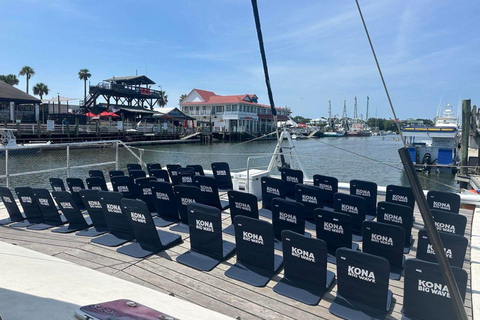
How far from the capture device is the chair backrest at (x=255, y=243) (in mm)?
4023

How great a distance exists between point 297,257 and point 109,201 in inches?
119

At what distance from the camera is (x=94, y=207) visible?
18.3 ft

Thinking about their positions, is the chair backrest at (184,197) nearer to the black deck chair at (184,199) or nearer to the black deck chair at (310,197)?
the black deck chair at (184,199)

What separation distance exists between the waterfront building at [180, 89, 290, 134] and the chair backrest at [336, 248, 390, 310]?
56.4m

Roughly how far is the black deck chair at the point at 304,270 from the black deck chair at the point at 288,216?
A: 945 millimetres

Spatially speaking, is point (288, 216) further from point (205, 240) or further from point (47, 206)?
point (47, 206)

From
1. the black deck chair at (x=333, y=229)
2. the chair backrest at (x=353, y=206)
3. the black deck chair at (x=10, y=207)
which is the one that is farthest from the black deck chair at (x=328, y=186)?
the black deck chair at (x=10, y=207)

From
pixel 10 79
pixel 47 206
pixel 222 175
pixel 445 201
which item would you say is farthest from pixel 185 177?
pixel 10 79

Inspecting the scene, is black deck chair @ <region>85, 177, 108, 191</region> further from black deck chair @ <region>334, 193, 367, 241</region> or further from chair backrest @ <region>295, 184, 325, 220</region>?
black deck chair @ <region>334, 193, 367, 241</region>

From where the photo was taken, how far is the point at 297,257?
3750 mm

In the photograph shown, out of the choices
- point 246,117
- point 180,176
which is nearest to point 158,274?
point 180,176

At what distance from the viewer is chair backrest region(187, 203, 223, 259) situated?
4.45 metres

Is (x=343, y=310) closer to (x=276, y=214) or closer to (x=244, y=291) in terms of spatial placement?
(x=244, y=291)

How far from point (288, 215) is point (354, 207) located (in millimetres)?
1196
